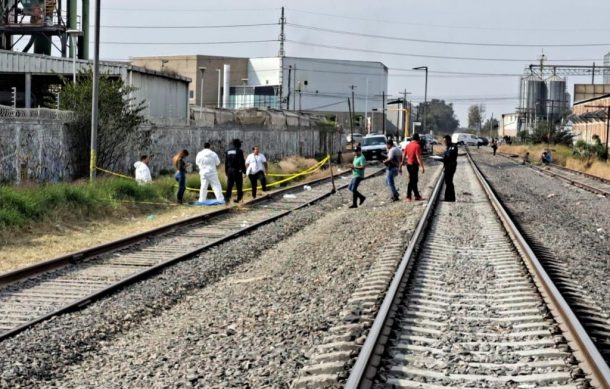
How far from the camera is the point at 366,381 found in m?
6.22

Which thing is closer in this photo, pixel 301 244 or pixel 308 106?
pixel 301 244

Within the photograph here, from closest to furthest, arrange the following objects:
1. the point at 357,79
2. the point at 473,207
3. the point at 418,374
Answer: the point at 418,374, the point at 473,207, the point at 357,79

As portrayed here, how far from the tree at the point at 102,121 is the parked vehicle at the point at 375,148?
29.5 metres

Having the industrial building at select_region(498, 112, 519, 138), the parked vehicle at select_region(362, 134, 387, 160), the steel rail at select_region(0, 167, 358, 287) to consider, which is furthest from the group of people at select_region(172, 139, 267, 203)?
the industrial building at select_region(498, 112, 519, 138)

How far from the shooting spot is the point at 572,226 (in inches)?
755

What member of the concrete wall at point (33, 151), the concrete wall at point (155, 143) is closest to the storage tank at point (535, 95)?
the concrete wall at point (155, 143)

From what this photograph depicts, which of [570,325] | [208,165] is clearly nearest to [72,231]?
[208,165]

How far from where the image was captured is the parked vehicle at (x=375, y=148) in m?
57.8

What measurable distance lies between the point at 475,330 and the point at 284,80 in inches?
4072

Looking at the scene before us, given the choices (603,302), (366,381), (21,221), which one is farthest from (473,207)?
(366,381)

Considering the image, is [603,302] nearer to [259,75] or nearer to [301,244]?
[301,244]

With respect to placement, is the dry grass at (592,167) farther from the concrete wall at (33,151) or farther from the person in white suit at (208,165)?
the concrete wall at (33,151)

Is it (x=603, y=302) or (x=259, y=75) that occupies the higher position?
(x=259, y=75)

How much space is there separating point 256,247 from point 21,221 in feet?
16.2
